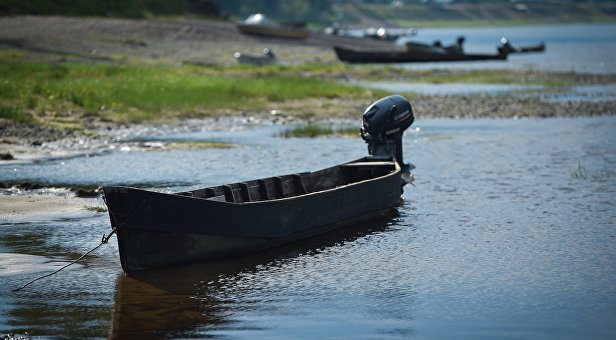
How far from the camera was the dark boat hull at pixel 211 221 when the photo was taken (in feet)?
52.3

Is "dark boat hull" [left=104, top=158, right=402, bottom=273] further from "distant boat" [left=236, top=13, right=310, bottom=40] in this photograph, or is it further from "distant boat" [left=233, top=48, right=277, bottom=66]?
"distant boat" [left=236, top=13, right=310, bottom=40]

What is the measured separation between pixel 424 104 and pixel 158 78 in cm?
1111

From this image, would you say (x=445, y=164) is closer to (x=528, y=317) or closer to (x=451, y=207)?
(x=451, y=207)

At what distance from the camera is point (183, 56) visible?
64.4 meters

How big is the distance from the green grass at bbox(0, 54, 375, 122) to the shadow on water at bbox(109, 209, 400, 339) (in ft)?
60.4

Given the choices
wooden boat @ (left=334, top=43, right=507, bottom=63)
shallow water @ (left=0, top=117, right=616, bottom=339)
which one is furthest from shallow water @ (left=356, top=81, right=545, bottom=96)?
shallow water @ (left=0, top=117, right=616, bottom=339)

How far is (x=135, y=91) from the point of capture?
133 ft

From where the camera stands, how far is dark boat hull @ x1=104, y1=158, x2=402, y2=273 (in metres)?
15.9

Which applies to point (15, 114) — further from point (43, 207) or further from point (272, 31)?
point (272, 31)

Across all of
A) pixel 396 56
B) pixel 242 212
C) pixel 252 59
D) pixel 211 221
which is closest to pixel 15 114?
pixel 242 212

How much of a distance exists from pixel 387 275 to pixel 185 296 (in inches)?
127

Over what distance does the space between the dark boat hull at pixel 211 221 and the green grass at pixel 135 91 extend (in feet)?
56.8

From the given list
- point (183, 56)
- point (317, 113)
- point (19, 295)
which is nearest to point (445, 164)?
point (317, 113)

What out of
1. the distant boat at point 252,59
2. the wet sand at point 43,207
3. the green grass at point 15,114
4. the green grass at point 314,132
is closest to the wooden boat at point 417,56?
the distant boat at point 252,59
